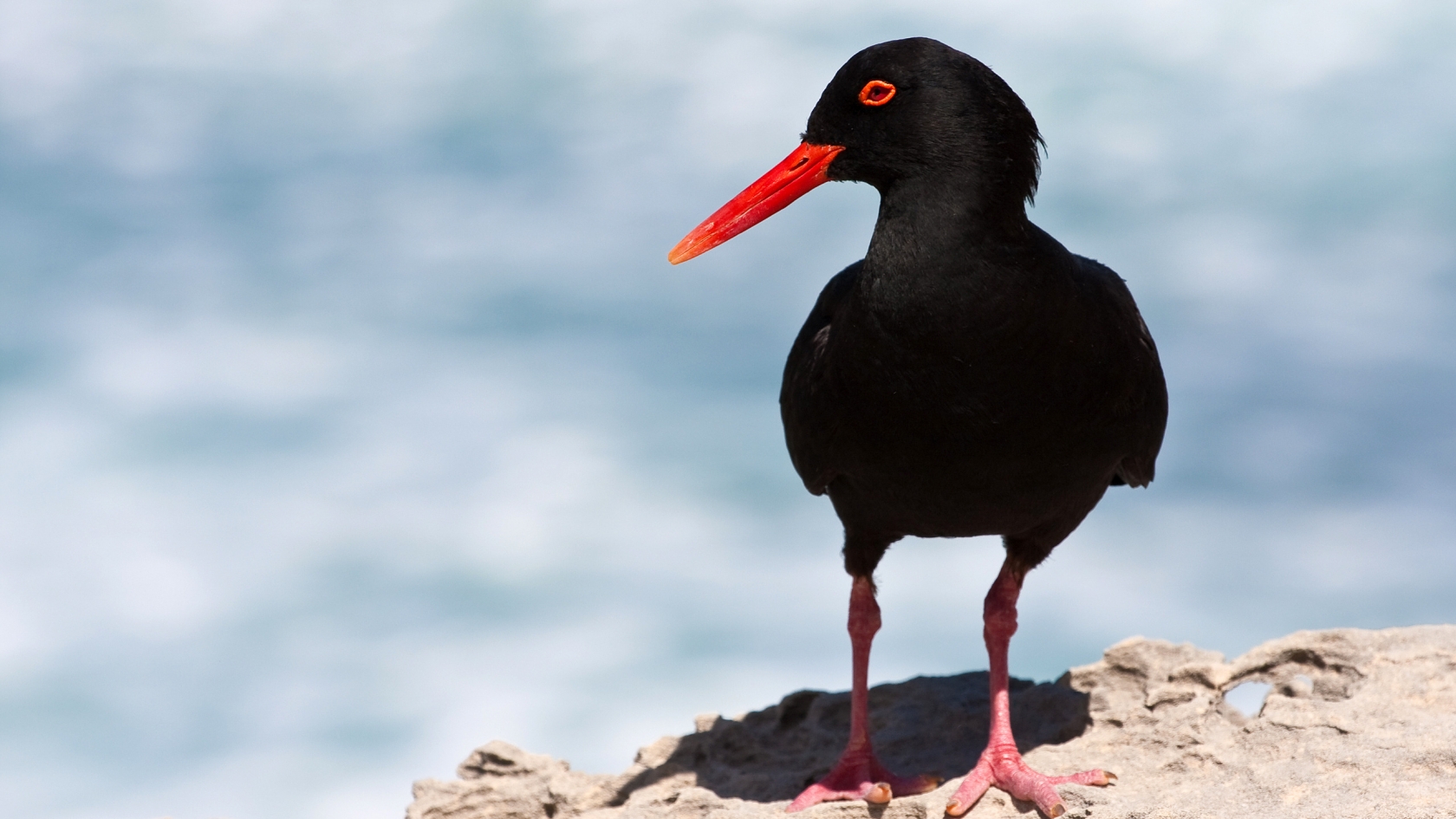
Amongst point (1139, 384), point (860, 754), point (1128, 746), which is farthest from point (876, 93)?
point (1128, 746)

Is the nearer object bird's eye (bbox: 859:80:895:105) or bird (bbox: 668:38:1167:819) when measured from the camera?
bird (bbox: 668:38:1167:819)

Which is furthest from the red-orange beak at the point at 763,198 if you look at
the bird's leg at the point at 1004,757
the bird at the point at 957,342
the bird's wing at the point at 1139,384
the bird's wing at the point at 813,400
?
the bird's leg at the point at 1004,757

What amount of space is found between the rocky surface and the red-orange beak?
2.40 meters

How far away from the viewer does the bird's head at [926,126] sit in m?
5.52

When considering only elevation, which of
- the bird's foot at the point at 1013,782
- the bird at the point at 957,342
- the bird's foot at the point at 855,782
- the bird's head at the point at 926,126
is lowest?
the bird's foot at the point at 1013,782

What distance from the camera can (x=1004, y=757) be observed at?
627cm

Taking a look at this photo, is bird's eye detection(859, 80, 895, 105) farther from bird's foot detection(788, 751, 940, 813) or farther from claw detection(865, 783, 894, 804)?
bird's foot detection(788, 751, 940, 813)

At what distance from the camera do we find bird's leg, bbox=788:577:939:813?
6.62 meters

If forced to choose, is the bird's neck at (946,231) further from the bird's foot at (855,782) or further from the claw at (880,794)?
the bird's foot at (855,782)

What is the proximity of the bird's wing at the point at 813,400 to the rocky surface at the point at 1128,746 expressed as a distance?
4.69 feet

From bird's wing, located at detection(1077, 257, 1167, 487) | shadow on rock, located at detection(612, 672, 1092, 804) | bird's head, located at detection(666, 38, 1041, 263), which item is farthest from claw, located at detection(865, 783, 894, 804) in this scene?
bird's head, located at detection(666, 38, 1041, 263)

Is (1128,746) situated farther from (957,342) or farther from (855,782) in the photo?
(957,342)

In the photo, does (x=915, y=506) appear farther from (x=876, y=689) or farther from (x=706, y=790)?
(x=876, y=689)

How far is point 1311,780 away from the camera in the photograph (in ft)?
18.2
